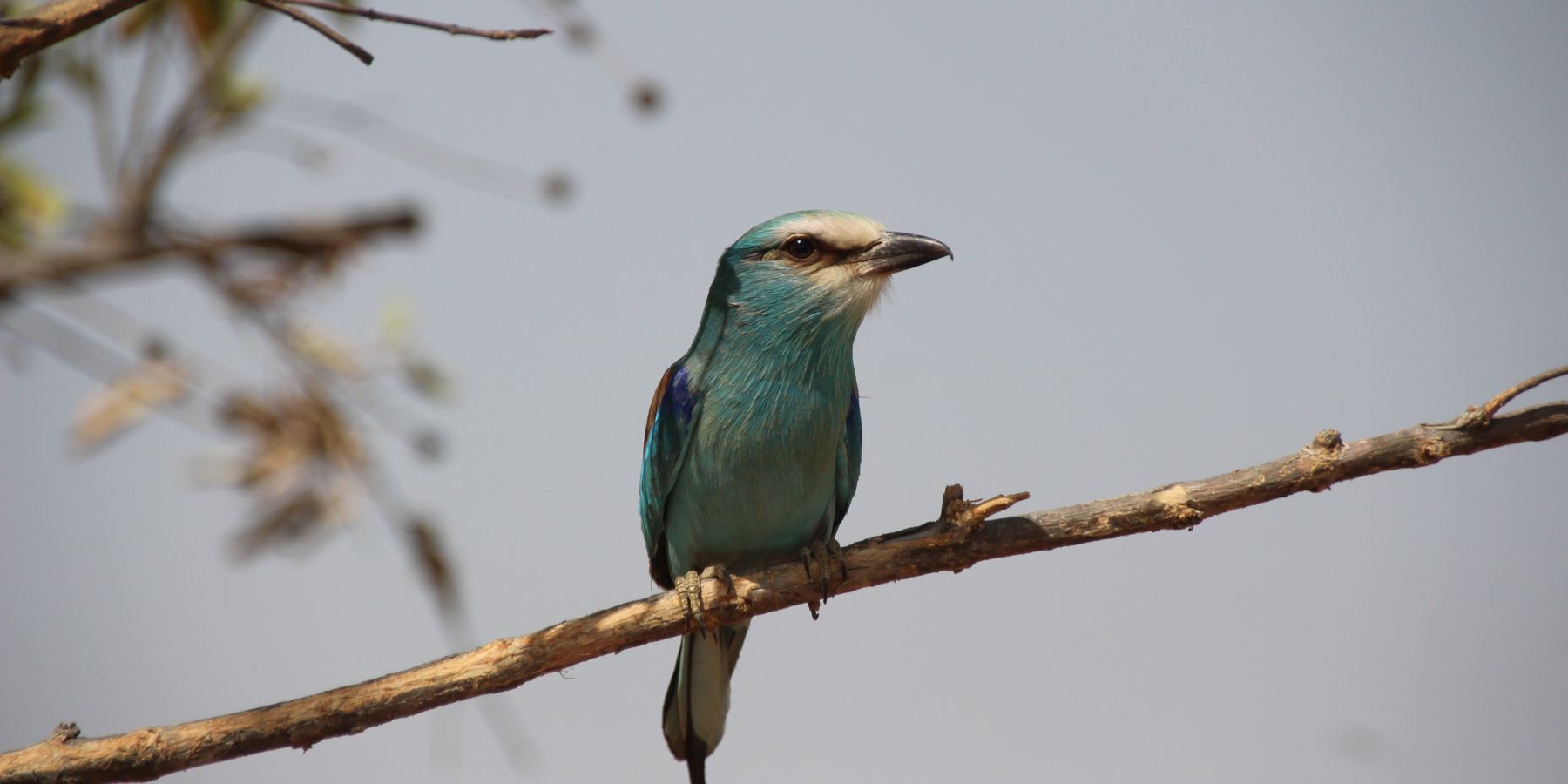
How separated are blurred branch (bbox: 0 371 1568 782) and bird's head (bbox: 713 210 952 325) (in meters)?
1.00

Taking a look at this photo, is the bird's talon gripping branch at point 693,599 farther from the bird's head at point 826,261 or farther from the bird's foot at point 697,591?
the bird's head at point 826,261

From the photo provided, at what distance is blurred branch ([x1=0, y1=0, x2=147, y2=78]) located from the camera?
2.24 meters

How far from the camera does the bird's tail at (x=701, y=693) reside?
13.4 feet

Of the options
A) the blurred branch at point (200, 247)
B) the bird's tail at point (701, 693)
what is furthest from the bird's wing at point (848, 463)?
the blurred branch at point (200, 247)

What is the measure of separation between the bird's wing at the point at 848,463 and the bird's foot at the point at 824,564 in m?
0.49

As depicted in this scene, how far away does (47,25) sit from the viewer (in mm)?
2246

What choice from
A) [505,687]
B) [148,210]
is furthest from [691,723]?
[148,210]

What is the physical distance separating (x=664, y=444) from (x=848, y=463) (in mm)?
670

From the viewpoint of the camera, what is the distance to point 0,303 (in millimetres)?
2840

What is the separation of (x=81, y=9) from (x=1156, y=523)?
2658 mm

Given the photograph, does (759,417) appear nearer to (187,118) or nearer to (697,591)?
(697,591)

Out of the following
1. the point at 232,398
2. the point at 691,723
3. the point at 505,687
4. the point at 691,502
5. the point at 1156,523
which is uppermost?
the point at 232,398

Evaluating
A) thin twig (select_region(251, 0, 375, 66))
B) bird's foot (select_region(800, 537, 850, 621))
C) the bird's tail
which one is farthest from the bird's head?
thin twig (select_region(251, 0, 375, 66))

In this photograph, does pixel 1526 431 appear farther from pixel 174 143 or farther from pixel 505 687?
pixel 174 143
